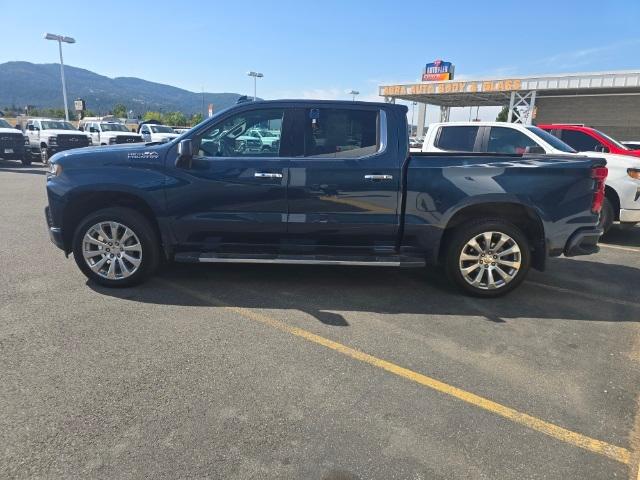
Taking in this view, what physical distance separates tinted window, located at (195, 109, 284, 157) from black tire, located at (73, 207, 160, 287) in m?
0.95

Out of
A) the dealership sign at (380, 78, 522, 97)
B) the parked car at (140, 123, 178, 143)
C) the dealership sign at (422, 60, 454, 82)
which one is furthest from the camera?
the dealership sign at (422, 60, 454, 82)

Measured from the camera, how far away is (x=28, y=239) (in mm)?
6906

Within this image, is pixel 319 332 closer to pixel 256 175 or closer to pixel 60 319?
pixel 256 175

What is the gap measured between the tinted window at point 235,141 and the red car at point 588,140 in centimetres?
704

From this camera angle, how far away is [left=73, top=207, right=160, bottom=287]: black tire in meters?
4.77

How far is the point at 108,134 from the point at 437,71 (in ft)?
111

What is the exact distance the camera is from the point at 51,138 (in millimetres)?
19828

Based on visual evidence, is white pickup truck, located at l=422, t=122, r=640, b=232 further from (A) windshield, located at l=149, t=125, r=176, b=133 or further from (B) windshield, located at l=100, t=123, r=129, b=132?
(B) windshield, located at l=100, t=123, r=129, b=132

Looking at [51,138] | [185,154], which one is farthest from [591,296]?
[51,138]

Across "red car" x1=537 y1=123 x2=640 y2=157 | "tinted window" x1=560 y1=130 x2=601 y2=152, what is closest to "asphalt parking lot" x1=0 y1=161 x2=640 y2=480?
"red car" x1=537 y1=123 x2=640 y2=157

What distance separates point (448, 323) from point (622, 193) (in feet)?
17.1

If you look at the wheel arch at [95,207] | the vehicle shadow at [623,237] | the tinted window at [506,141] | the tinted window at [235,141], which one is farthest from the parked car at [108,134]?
the vehicle shadow at [623,237]

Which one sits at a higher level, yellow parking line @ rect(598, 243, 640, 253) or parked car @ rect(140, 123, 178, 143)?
parked car @ rect(140, 123, 178, 143)

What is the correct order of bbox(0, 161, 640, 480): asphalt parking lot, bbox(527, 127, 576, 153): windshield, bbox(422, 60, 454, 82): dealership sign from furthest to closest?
bbox(422, 60, 454, 82): dealership sign
bbox(527, 127, 576, 153): windshield
bbox(0, 161, 640, 480): asphalt parking lot
